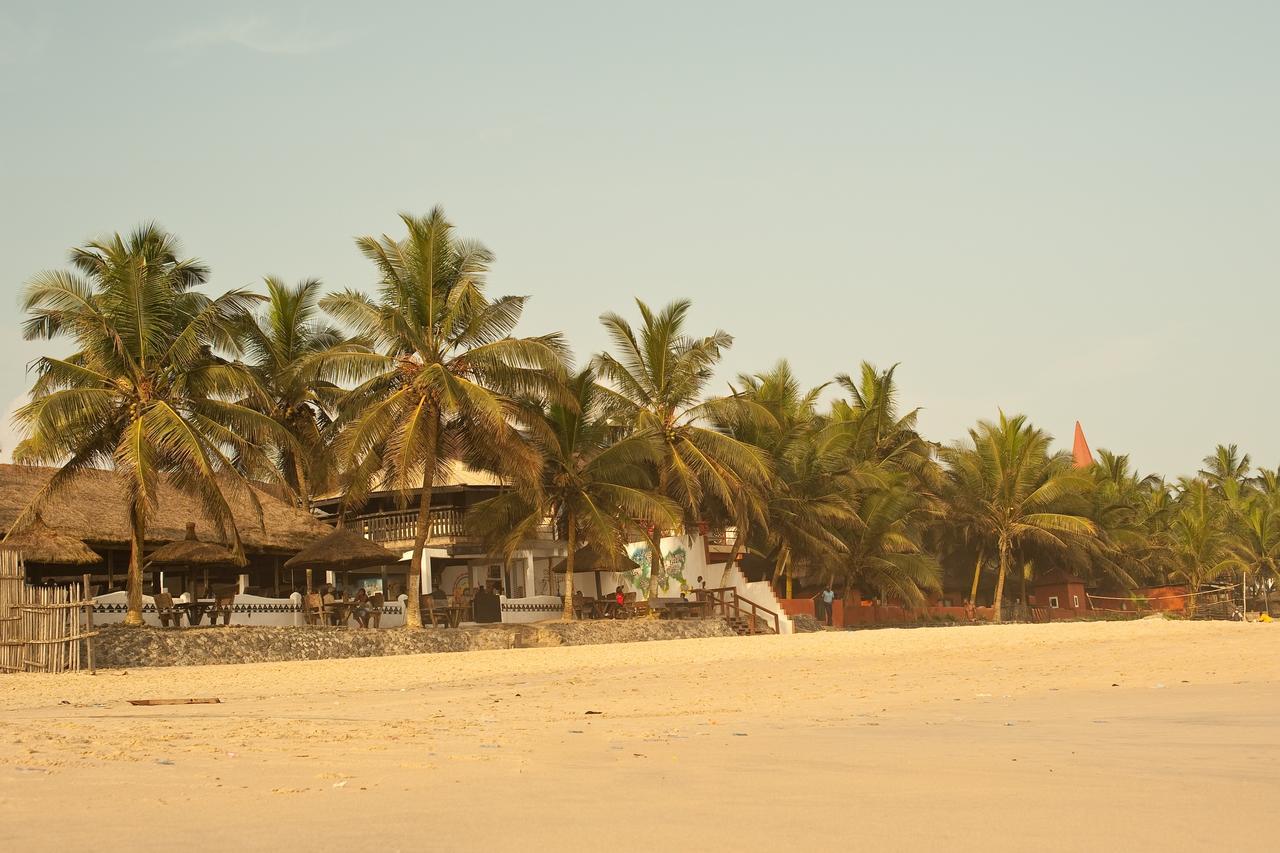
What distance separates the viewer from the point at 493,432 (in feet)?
79.0

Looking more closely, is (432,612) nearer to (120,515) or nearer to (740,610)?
(120,515)

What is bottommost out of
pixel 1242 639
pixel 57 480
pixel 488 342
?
pixel 1242 639

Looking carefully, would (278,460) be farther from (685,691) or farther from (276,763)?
(276,763)

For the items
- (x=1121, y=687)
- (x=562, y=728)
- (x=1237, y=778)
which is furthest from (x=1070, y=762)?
(x=1121, y=687)

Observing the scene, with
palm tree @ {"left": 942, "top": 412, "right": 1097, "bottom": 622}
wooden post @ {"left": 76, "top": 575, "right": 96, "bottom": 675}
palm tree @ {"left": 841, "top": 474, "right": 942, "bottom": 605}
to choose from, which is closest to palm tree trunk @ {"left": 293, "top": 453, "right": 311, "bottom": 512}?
wooden post @ {"left": 76, "top": 575, "right": 96, "bottom": 675}

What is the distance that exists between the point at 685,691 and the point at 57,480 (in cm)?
1226

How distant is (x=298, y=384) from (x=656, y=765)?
25.2 meters

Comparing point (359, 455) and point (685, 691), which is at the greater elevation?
point (359, 455)

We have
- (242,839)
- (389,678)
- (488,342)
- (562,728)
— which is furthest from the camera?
(488,342)

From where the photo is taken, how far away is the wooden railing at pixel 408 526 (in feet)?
110

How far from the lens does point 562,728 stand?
9062 millimetres

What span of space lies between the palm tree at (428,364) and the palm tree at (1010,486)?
20712 millimetres

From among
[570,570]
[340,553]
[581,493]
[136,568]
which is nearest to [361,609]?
[340,553]

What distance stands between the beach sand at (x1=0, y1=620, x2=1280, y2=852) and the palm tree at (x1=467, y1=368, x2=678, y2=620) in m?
12.4
